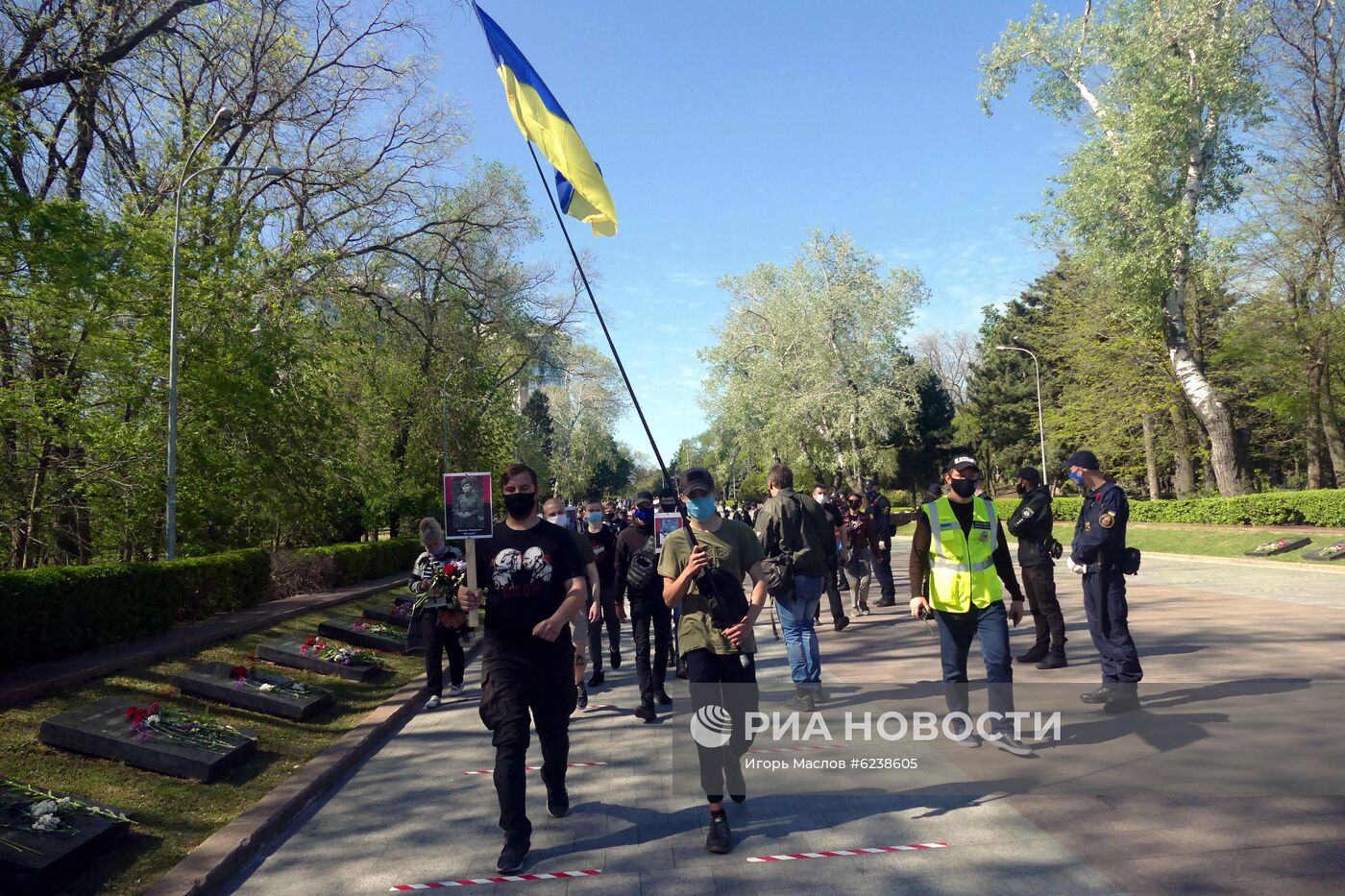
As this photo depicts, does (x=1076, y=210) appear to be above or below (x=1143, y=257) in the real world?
above

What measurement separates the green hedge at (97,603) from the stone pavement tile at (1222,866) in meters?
8.69

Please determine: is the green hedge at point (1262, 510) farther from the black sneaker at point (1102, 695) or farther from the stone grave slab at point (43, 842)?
the stone grave slab at point (43, 842)

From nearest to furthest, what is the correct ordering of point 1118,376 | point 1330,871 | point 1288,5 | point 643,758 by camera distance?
point 1330,871
point 643,758
point 1288,5
point 1118,376

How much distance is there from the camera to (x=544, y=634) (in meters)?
4.49

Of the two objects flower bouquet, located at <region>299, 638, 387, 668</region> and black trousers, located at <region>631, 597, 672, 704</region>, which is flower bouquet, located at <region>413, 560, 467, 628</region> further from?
flower bouquet, located at <region>299, 638, 387, 668</region>

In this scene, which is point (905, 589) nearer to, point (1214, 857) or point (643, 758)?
point (643, 758)

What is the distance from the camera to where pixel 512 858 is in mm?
4254

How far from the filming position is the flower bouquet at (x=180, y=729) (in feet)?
19.8

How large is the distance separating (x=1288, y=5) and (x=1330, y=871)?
29.6m

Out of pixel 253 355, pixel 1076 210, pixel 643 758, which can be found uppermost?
pixel 1076 210

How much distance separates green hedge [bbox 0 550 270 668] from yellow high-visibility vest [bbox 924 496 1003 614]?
7.81 meters

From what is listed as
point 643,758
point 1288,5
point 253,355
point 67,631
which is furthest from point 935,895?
point 1288,5
